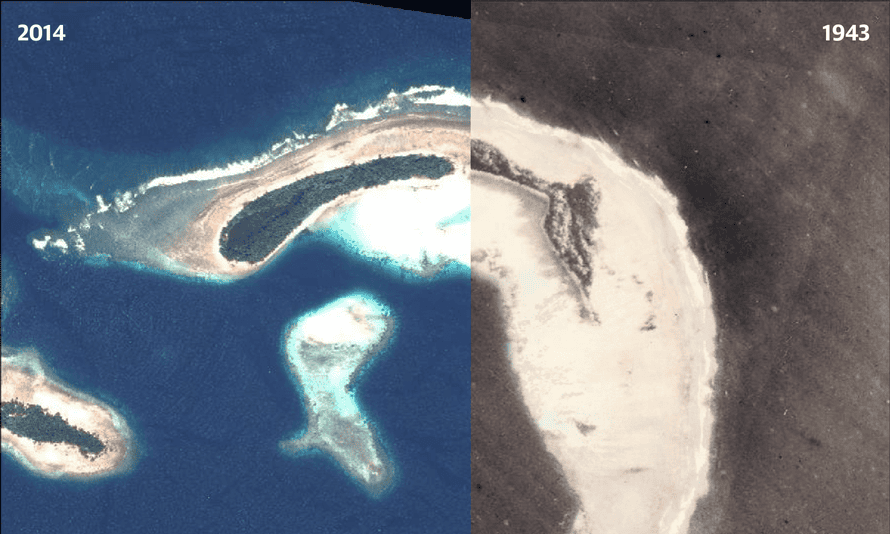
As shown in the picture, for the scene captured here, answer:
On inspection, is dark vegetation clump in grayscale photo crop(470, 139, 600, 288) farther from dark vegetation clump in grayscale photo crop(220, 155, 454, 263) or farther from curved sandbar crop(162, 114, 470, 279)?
dark vegetation clump in grayscale photo crop(220, 155, 454, 263)

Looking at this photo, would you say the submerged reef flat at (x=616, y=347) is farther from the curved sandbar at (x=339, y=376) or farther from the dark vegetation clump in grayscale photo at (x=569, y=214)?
the curved sandbar at (x=339, y=376)

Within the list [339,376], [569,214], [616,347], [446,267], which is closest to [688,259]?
[616,347]

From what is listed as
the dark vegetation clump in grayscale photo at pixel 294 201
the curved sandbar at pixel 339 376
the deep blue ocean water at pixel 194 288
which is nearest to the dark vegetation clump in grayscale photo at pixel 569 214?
the dark vegetation clump in grayscale photo at pixel 294 201

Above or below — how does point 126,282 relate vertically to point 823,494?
above

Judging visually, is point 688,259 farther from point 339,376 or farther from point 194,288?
point 194,288

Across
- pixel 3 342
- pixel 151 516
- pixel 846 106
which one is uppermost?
pixel 846 106

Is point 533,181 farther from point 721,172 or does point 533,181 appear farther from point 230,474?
point 230,474

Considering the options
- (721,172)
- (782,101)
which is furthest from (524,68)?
(782,101)
